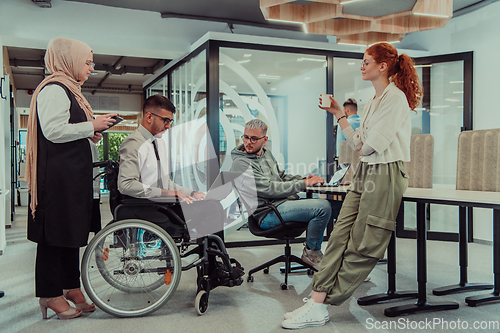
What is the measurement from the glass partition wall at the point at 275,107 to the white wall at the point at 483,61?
16 cm

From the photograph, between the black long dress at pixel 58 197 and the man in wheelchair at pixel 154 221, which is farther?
the man in wheelchair at pixel 154 221

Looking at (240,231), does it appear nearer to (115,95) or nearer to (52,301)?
(52,301)

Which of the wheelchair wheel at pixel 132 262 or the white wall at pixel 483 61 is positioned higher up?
the white wall at pixel 483 61

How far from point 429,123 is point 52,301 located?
4.61 m

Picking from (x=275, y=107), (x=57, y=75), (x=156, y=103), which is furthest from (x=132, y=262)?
(x=275, y=107)

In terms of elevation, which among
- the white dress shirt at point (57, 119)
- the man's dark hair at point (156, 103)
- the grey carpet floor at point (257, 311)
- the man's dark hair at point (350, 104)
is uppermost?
the man's dark hair at point (350, 104)

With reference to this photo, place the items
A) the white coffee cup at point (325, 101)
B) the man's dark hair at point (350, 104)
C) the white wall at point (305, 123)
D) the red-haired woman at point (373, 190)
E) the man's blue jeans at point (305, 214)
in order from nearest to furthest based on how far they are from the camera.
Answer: the red-haired woman at point (373, 190) < the white coffee cup at point (325, 101) < the man's blue jeans at point (305, 214) < the man's dark hair at point (350, 104) < the white wall at point (305, 123)

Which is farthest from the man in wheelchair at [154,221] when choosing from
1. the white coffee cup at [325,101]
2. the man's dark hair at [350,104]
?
the man's dark hair at [350,104]

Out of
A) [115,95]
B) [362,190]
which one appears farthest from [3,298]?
[115,95]

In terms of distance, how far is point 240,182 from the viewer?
280 centimetres

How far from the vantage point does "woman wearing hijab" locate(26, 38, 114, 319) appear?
2148mm

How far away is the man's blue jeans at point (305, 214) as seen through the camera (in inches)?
111

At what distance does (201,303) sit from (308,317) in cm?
61

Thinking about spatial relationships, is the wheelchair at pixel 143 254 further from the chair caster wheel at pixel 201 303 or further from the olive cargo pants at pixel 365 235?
the olive cargo pants at pixel 365 235
